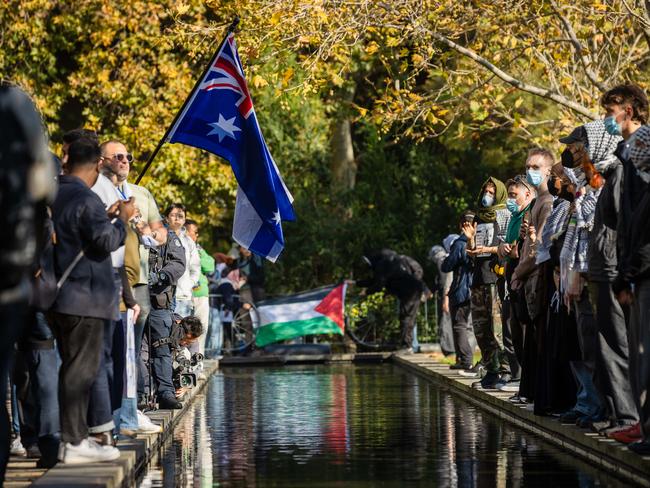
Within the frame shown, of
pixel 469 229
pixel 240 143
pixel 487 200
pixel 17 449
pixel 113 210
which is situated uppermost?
pixel 240 143

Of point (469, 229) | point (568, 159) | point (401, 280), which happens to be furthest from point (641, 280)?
point (401, 280)

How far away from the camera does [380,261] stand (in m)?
28.3

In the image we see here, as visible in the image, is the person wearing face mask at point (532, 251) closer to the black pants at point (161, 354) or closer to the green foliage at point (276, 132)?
the black pants at point (161, 354)

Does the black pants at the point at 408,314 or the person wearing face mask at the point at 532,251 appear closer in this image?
the person wearing face mask at the point at 532,251

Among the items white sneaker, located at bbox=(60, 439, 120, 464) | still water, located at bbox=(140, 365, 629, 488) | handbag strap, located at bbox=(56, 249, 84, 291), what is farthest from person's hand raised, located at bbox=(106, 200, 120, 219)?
still water, located at bbox=(140, 365, 629, 488)

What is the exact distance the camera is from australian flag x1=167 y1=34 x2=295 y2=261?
14867mm

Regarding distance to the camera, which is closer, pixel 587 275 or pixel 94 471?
pixel 94 471

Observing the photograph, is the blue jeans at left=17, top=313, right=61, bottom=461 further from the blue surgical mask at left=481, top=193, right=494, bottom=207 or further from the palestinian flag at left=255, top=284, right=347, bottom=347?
the palestinian flag at left=255, top=284, right=347, bottom=347

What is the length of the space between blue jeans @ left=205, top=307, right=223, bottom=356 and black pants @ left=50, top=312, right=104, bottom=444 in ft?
59.1

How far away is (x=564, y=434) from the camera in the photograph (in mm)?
11930

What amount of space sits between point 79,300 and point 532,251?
16.3 ft

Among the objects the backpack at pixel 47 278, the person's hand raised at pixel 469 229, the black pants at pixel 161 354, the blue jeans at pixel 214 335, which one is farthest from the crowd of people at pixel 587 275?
the blue jeans at pixel 214 335

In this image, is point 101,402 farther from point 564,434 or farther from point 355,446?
point 564,434

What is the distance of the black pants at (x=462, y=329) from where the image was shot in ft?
65.9
